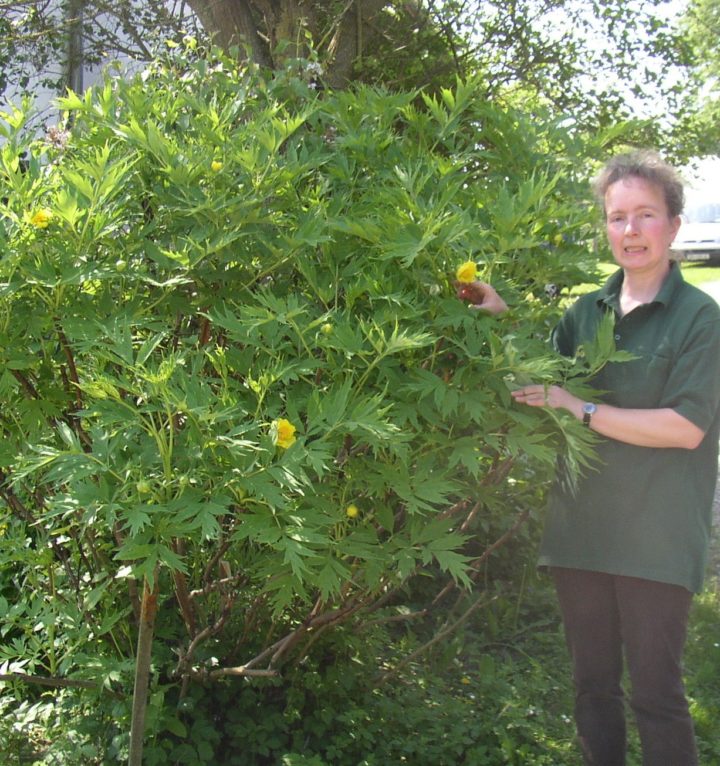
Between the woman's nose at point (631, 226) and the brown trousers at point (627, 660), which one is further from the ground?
the woman's nose at point (631, 226)

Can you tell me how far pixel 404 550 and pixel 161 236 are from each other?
3.06ft

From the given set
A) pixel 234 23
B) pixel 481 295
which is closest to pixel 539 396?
pixel 481 295

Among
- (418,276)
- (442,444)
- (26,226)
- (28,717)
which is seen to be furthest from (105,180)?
(28,717)

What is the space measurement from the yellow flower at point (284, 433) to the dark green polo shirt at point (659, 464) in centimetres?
106

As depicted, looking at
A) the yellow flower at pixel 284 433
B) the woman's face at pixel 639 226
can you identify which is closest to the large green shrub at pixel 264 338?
the yellow flower at pixel 284 433

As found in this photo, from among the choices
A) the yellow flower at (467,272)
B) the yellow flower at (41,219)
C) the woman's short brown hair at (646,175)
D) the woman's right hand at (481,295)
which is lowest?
the woman's right hand at (481,295)

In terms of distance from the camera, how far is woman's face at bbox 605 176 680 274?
8.70ft

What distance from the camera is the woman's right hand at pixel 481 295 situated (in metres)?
2.20

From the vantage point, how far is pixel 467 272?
2.11 m

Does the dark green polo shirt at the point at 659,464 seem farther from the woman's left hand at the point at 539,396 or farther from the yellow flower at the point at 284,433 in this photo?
the yellow flower at the point at 284,433

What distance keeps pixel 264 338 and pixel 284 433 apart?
280 millimetres

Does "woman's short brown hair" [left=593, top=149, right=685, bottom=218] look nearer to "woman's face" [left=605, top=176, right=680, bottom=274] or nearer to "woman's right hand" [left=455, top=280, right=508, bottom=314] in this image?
"woman's face" [left=605, top=176, right=680, bottom=274]

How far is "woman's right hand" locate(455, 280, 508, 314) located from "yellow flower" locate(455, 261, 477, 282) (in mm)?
71

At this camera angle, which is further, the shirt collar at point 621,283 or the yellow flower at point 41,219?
the shirt collar at point 621,283
